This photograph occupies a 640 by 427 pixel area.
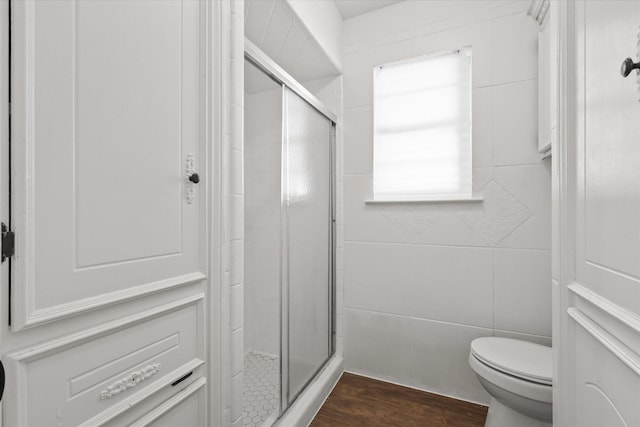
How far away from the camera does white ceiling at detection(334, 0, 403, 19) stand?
6.27ft

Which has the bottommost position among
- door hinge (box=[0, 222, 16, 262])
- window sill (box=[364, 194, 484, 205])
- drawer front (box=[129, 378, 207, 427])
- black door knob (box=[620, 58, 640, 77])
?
drawer front (box=[129, 378, 207, 427])

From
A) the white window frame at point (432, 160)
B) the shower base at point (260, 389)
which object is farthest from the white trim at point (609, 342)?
the shower base at point (260, 389)

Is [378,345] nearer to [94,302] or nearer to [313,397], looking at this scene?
[313,397]

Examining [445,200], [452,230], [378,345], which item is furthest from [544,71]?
[378,345]

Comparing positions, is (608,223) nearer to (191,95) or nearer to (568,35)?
(568,35)

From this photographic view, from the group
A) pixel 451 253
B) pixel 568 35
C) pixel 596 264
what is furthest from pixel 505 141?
pixel 596 264

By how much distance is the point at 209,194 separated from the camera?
0.97 metres

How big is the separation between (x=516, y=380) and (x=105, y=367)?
57.4 inches

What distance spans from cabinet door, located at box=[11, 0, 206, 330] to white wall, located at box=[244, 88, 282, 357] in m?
1.19

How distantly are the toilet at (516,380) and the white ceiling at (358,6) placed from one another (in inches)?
81.7

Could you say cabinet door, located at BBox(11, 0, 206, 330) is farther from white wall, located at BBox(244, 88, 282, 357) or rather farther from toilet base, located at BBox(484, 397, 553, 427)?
toilet base, located at BBox(484, 397, 553, 427)

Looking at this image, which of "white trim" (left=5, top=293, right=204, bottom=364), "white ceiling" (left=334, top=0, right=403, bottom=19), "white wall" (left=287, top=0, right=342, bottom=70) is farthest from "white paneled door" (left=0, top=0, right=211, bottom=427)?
"white ceiling" (left=334, top=0, right=403, bottom=19)

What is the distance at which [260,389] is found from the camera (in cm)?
182

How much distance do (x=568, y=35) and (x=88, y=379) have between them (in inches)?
60.0
